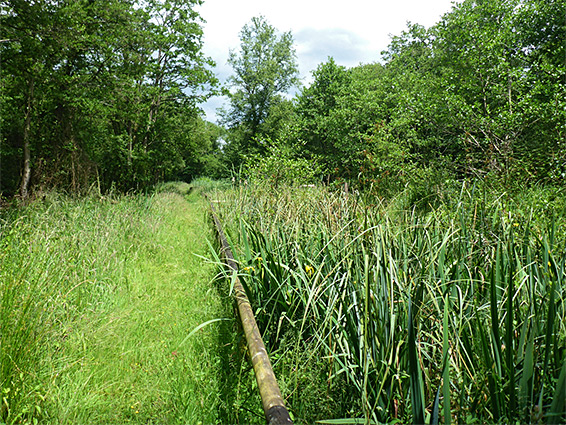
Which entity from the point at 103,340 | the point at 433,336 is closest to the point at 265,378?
the point at 433,336

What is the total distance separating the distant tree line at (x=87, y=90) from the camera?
7.00 metres

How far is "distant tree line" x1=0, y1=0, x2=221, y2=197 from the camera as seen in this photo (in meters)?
7.00

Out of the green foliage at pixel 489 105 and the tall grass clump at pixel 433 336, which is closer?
the tall grass clump at pixel 433 336

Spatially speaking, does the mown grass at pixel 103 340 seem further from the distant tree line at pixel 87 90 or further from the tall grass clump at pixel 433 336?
the distant tree line at pixel 87 90

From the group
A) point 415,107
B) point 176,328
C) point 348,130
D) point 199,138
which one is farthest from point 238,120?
point 176,328

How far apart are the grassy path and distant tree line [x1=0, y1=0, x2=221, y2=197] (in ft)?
19.1

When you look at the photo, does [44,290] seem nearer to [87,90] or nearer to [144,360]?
[144,360]

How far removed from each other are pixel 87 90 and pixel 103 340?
8.45 metres

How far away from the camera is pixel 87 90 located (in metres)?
8.71

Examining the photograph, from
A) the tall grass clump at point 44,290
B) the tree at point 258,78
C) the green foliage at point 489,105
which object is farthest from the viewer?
the tree at point 258,78

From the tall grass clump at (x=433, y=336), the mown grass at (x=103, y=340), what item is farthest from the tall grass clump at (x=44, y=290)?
the tall grass clump at (x=433, y=336)

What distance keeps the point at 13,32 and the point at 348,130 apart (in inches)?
484

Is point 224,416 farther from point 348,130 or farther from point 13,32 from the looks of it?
point 348,130

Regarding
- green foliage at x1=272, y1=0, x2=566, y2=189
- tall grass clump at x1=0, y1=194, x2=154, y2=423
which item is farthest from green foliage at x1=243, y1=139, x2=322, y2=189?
tall grass clump at x1=0, y1=194, x2=154, y2=423
